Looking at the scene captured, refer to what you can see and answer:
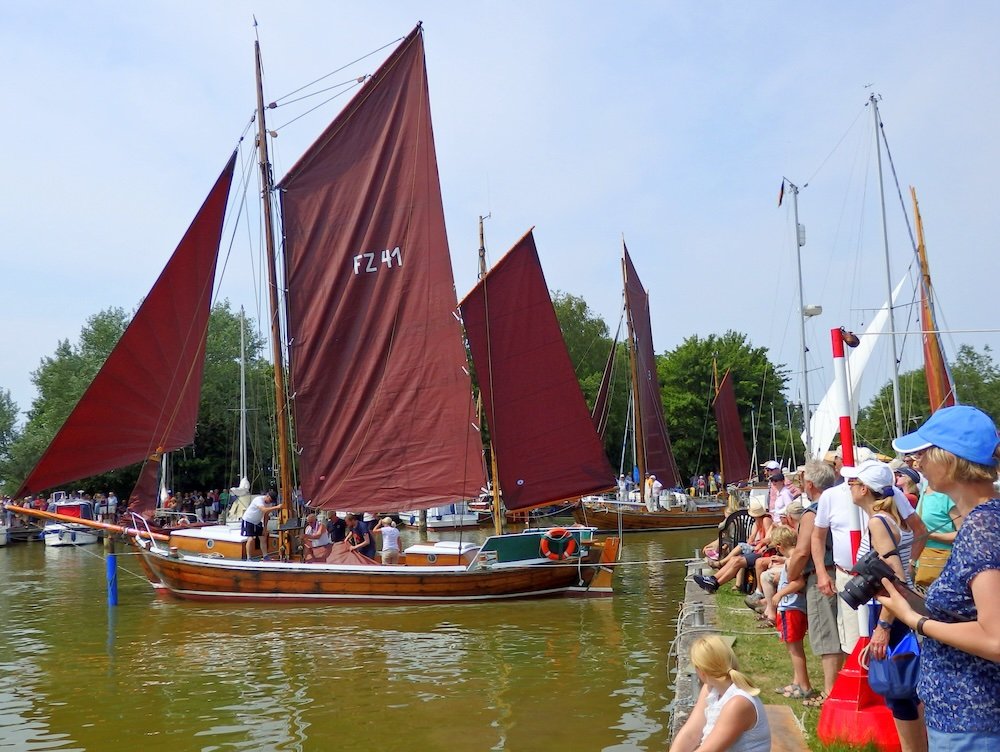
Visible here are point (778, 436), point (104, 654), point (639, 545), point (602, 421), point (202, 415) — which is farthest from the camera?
point (778, 436)

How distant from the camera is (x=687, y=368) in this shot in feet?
212

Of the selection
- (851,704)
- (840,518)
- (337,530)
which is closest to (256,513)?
(337,530)

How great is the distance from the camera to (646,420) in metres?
38.1

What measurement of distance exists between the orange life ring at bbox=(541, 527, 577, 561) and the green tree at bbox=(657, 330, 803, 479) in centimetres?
4245

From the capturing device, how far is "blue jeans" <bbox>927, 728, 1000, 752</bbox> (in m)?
2.79

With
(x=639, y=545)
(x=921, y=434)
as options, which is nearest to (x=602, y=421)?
(x=639, y=545)

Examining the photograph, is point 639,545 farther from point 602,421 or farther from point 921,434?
point 921,434

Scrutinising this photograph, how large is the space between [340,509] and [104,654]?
6.15 metres

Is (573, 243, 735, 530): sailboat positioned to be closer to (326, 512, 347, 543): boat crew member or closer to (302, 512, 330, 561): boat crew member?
(326, 512, 347, 543): boat crew member

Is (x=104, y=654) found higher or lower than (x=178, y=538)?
lower

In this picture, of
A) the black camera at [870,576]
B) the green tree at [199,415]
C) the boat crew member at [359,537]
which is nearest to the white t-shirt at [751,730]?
the black camera at [870,576]

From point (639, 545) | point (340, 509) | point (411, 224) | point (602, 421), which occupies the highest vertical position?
point (411, 224)

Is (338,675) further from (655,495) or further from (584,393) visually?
(584,393)

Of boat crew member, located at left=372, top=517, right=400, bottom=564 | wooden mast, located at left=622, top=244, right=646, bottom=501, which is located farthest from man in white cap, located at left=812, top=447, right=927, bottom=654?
wooden mast, located at left=622, top=244, right=646, bottom=501
